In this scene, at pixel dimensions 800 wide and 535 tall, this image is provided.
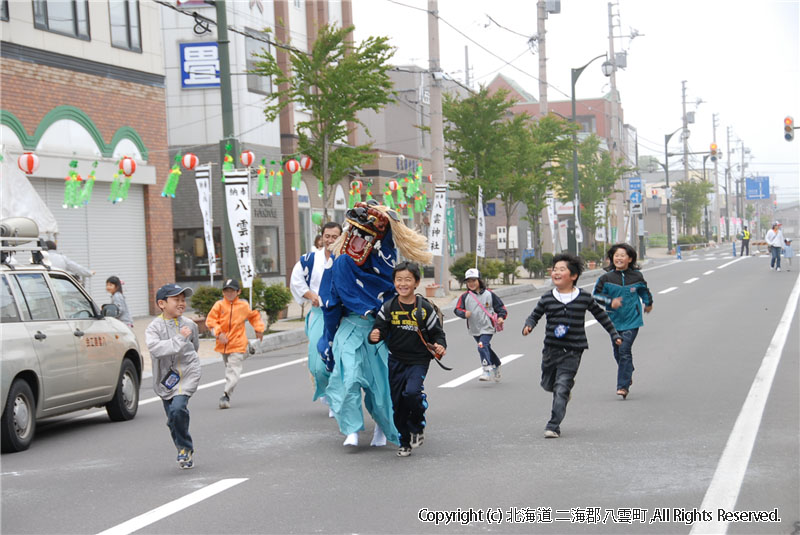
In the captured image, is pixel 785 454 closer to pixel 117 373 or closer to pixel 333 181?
pixel 117 373

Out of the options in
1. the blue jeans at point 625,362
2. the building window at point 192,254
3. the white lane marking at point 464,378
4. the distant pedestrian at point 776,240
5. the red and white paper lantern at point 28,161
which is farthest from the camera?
the distant pedestrian at point 776,240

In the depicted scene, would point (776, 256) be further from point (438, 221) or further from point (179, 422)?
point (179, 422)

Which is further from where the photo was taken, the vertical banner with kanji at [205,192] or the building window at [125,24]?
the building window at [125,24]

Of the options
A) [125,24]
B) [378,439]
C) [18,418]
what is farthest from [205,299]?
[378,439]

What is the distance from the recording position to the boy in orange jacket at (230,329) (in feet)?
36.9

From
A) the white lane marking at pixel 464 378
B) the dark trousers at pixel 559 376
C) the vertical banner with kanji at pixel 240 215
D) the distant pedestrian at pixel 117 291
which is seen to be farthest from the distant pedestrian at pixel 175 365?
the vertical banner with kanji at pixel 240 215

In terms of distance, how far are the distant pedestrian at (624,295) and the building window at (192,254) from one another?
23.6 meters

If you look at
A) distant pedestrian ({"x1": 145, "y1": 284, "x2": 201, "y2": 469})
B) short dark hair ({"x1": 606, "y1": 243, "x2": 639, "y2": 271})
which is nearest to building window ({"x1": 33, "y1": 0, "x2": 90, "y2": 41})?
short dark hair ({"x1": 606, "y1": 243, "x2": 639, "y2": 271})

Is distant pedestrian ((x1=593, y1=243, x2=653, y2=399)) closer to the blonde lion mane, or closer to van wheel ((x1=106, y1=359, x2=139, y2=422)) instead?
the blonde lion mane

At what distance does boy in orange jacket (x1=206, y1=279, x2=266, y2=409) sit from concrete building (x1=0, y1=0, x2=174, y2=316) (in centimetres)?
1108

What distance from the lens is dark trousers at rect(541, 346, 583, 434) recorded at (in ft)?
28.0

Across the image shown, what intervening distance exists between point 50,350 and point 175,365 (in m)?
2.23

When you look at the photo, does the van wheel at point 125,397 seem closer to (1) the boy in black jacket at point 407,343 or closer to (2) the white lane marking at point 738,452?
(1) the boy in black jacket at point 407,343

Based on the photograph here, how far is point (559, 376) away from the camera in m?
8.70
